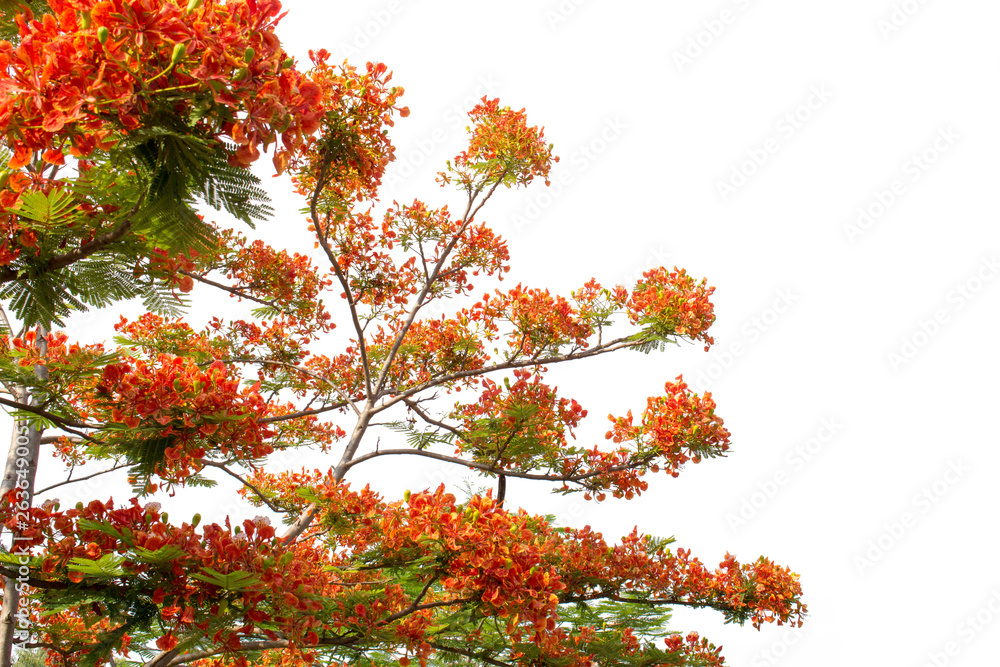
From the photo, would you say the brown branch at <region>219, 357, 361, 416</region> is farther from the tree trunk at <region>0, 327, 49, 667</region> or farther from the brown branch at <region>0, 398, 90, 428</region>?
the brown branch at <region>0, 398, 90, 428</region>

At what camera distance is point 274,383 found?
22.5ft

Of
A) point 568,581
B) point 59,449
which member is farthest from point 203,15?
point 59,449

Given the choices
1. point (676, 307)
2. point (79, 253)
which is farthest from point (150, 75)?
point (676, 307)

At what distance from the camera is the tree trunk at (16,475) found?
5.20 metres

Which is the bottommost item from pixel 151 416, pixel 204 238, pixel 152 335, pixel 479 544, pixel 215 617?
pixel 215 617

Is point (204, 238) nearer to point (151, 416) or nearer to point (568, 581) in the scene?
point (151, 416)

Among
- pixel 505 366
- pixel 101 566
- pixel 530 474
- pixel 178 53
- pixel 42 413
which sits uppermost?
pixel 505 366

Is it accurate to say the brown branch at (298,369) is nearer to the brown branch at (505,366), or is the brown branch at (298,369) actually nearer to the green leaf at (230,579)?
the brown branch at (505,366)

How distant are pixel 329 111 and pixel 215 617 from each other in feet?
10.2

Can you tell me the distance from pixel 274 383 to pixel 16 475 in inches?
88.2

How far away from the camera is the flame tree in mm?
2029

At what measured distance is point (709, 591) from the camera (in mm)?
5457

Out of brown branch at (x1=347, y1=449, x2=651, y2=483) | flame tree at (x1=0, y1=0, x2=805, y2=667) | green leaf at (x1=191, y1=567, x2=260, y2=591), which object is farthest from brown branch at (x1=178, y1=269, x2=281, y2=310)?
green leaf at (x1=191, y1=567, x2=260, y2=591)

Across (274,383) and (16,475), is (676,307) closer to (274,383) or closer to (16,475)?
(274,383)
